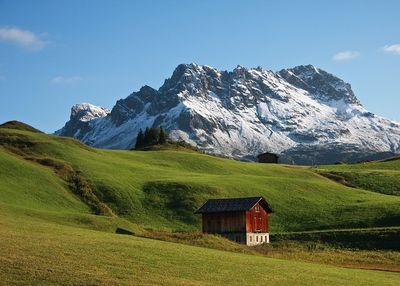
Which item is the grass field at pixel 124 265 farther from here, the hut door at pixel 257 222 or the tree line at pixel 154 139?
A: the tree line at pixel 154 139

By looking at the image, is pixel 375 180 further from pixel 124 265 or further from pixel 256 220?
pixel 124 265

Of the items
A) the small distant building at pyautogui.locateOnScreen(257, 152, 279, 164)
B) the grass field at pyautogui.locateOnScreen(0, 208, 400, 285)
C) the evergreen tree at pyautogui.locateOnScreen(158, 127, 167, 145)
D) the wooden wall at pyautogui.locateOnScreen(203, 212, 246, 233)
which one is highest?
the evergreen tree at pyautogui.locateOnScreen(158, 127, 167, 145)

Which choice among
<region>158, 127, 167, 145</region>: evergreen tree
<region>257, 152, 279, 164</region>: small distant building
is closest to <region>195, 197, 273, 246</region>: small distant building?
<region>158, 127, 167, 145</region>: evergreen tree

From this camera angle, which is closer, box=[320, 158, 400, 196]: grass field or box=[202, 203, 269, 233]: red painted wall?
box=[202, 203, 269, 233]: red painted wall

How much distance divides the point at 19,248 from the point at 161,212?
45.1 meters

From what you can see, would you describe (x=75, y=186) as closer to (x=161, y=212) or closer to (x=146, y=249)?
(x=161, y=212)

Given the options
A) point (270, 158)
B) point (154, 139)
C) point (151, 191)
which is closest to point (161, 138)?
point (154, 139)

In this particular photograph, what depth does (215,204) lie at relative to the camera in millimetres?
80125

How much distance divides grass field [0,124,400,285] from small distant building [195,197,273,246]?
115 inches

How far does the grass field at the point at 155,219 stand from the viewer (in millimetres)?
38750

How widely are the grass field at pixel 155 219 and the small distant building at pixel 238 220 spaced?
2909 millimetres

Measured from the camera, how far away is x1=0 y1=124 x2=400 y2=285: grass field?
38.8 metres

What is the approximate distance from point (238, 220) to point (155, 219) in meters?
11.6

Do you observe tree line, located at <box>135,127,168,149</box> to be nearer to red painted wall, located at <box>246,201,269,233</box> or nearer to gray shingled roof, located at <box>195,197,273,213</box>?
gray shingled roof, located at <box>195,197,273,213</box>
